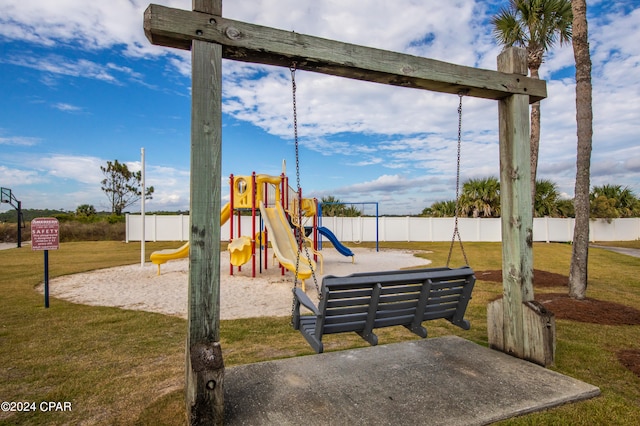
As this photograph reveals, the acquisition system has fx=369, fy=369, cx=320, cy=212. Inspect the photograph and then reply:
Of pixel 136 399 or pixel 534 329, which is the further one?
pixel 534 329

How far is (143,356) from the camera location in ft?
13.8

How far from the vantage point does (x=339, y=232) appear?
1001 inches

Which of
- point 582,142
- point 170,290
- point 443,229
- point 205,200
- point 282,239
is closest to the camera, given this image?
point 205,200

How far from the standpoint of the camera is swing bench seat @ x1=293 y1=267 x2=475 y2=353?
9.98 ft

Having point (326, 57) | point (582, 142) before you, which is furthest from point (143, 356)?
point (582, 142)

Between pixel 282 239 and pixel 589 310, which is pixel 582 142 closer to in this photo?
pixel 589 310

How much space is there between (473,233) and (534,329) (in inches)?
943

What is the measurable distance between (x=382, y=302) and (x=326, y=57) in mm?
2171

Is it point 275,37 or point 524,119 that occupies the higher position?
point 275,37

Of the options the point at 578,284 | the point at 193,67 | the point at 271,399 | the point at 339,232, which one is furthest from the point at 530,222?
the point at 339,232

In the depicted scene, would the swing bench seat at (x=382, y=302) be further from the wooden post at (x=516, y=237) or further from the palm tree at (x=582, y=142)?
the palm tree at (x=582, y=142)

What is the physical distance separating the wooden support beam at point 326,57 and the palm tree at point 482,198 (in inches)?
956

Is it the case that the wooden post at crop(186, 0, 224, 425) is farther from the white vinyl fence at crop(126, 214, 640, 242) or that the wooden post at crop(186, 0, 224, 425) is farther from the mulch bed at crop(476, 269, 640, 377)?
the white vinyl fence at crop(126, 214, 640, 242)

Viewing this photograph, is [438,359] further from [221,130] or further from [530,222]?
[221,130]
